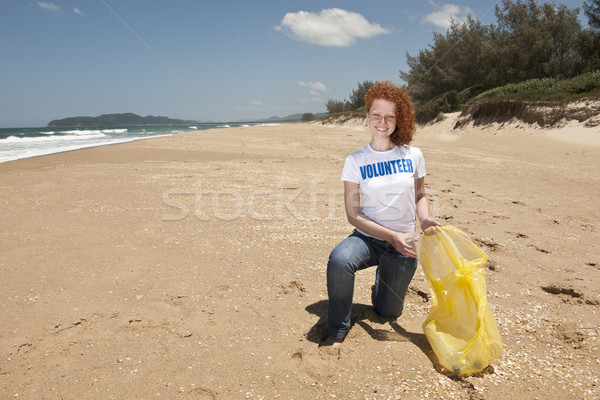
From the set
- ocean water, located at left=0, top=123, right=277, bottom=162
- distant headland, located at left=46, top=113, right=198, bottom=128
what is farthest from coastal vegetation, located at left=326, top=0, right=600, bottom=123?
distant headland, located at left=46, top=113, right=198, bottom=128

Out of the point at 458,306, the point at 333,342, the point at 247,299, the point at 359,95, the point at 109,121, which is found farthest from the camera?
the point at 109,121

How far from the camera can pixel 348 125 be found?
3828cm

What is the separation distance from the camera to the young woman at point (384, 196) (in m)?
2.33

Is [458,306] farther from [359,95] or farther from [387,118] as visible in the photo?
[359,95]

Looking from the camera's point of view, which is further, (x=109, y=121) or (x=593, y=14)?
(x=109, y=121)

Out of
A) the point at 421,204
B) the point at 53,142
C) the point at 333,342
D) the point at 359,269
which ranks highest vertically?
the point at 421,204

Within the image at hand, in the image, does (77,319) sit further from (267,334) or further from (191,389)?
(267,334)

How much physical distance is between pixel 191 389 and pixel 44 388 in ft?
2.46

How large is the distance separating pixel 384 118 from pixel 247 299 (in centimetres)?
167

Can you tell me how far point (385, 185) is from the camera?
2361mm

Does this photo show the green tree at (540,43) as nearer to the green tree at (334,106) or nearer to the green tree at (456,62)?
the green tree at (456,62)

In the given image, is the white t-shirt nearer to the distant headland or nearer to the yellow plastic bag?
the yellow plastic bag

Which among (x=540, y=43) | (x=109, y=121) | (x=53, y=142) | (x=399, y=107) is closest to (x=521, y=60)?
(x=540, y=43)

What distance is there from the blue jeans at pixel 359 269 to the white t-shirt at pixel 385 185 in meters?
0.18
